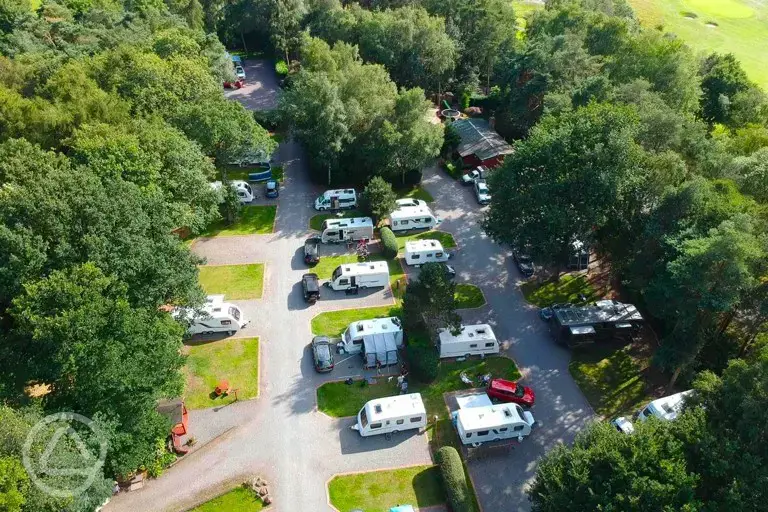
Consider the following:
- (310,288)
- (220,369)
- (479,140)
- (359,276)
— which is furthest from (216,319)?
(479,140)

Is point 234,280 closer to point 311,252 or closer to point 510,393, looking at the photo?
point 311,252

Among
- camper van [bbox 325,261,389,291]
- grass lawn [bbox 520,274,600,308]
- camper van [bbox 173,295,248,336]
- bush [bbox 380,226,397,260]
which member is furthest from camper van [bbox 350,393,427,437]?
bush [bbox 380,226,397,260]

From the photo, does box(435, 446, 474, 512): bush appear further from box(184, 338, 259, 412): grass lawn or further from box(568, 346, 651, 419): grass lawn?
box(184, 338, 259, 412): grass lawn

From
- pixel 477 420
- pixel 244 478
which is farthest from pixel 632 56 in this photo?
pixel 244 478

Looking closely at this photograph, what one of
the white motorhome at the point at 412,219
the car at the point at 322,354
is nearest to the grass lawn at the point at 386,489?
the car at the point at 322,354

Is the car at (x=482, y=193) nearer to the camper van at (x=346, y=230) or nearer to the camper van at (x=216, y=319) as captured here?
the camper van at (x=346, y=230)

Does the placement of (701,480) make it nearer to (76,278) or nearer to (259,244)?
(76,278)
